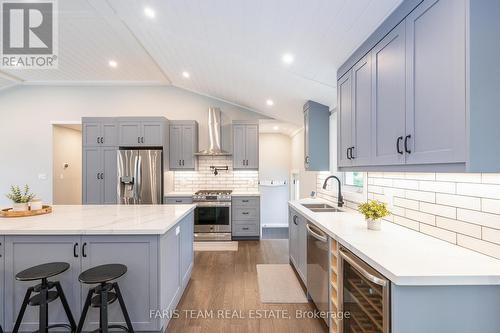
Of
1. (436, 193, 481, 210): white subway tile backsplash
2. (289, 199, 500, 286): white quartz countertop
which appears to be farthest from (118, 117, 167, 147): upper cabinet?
(436, 193, 481, 210): white subway tile backsplash

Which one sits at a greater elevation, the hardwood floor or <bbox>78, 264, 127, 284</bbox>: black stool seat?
<bbox>78, 264, 127, 284</bbox>: black stool seat

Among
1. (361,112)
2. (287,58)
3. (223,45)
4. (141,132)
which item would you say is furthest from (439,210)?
(141,132)

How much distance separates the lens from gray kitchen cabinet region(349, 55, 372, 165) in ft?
6.19

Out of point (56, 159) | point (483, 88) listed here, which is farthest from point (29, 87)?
point (483, 88)

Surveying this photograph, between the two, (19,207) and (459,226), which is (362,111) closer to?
(459,226)

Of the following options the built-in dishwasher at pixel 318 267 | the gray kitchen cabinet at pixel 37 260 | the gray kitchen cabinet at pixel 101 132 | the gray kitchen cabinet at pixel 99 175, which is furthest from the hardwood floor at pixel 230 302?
the gray kitchen cabinet at pixel 101 132

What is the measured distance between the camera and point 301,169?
532 cm

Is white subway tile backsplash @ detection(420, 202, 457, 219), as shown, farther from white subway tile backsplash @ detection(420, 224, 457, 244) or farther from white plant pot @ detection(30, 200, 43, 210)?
white plant pot @ detection(30, 200, 43, 210)

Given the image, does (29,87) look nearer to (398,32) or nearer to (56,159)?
(56,159)

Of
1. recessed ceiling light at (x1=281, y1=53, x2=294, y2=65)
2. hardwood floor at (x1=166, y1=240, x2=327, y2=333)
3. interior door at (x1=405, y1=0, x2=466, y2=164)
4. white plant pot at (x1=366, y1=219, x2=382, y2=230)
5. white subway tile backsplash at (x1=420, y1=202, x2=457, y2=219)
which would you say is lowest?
hardwood floor at (x1=166, y1=240, x2=327, y2=333)

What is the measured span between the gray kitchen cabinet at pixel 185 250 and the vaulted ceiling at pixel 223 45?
7.02 ft

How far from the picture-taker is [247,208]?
479cm

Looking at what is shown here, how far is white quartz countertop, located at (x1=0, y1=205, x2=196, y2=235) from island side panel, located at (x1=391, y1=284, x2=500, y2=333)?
1.64 metres

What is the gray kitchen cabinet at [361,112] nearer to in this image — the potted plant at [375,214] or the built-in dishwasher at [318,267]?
the potted plant at [375,214]
